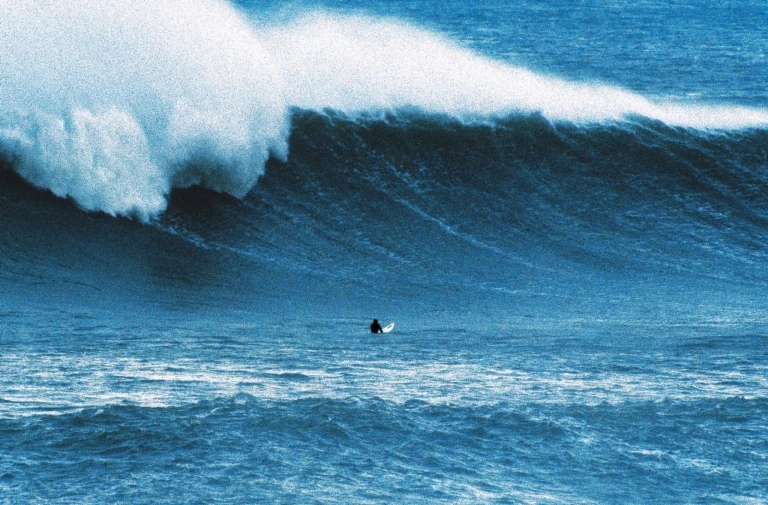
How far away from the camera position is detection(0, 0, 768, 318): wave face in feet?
62.0

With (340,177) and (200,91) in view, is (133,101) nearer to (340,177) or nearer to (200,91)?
(200,91)

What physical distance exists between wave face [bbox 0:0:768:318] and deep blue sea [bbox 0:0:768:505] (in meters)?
0.06

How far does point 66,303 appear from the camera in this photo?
56.1 ft

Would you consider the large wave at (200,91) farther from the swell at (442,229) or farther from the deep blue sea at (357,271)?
the swell at (442,229)

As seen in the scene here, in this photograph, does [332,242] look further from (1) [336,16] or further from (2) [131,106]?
(1) [336,16]

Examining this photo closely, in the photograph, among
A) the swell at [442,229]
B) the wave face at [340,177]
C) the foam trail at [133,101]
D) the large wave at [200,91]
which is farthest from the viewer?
the large wave at [200,91]

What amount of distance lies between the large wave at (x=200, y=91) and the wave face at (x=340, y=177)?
46 mm

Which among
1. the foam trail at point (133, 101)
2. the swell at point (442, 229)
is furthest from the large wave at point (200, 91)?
the swell at point (442, 229)

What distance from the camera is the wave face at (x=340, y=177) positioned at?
744 inches

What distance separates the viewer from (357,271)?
19.3 metres

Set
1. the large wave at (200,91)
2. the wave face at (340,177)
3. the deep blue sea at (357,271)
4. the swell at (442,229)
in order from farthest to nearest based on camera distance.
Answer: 1. the large wave at (200,91)
2. the wave face at (340,177)
3. the swell at (442,229)
4. the deep blue sea at (357,271)

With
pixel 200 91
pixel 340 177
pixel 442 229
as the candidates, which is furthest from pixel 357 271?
pixel 200 91

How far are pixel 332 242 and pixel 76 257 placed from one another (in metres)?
3.89

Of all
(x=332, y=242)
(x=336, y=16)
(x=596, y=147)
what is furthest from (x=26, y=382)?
(x=336, y=16)
